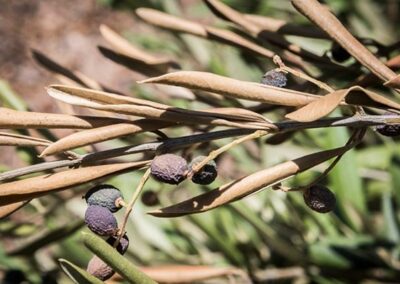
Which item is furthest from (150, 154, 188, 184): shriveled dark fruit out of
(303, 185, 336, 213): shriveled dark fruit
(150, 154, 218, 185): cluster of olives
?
(303, 185, 336, 213): shriveled dark fruit

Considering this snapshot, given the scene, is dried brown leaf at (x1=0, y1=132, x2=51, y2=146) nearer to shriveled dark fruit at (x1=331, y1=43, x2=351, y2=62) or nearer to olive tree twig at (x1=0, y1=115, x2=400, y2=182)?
olive tree twig at (x1=0, y1=115, x2=400, y2=182)

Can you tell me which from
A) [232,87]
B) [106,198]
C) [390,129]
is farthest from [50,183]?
[390,129]

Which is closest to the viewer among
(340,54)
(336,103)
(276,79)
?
(336,103)

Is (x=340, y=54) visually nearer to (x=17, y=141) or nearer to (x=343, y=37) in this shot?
(x=343, y=37)

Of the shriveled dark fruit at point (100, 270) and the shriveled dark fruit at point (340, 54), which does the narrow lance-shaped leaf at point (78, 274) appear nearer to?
the shriveled dark fruit at point (100, 270)

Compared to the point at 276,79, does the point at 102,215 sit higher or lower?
lower

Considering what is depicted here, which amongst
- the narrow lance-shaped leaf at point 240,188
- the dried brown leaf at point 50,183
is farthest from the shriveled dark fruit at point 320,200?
the dried brown leaf at point 50,183

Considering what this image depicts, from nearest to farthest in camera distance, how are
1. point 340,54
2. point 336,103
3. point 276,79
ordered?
point 336,103
point 276,79
point 340,54

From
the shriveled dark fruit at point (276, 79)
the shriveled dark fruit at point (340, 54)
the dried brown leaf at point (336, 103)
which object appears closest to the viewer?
the dried brown leaf at point (336, 103)

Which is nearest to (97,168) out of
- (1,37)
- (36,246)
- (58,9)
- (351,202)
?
(36,246)
